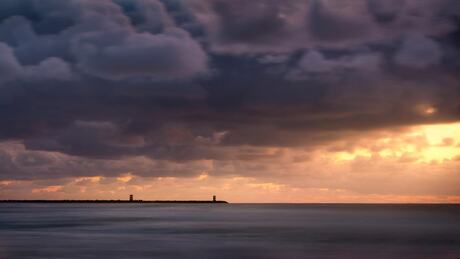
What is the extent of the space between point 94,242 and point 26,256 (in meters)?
16.3

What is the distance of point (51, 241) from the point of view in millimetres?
75688

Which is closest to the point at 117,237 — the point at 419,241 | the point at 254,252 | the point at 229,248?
the point at 229,248

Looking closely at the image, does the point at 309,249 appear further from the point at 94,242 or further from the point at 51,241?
the point at 51,241

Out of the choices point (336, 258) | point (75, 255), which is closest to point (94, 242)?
point (75, 255)

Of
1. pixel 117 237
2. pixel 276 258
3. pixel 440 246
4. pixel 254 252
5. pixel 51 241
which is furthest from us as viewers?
pixel 117 237

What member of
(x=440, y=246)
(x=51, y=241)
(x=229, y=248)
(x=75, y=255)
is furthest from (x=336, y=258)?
(x=51, y=241)

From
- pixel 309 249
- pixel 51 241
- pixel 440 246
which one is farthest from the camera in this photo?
pixel 51 241

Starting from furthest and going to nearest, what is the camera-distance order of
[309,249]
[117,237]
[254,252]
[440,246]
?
[117,237]
[440,246]
[309,249]
[254,252]

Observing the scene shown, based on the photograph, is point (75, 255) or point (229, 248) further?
point (229, 248)

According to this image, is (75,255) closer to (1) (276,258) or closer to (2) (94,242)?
(2) (94,242)

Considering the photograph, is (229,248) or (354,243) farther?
(354,243)

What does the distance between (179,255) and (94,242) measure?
18.4 meters

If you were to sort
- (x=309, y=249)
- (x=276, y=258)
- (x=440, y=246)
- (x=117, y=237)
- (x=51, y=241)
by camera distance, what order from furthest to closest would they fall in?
1. (x=117, y=237)
2. (x=51, y=241)
3. (x=440, y=246)
4. (x=309, y=249)
5. (x=276, y=258)

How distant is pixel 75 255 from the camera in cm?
5953
